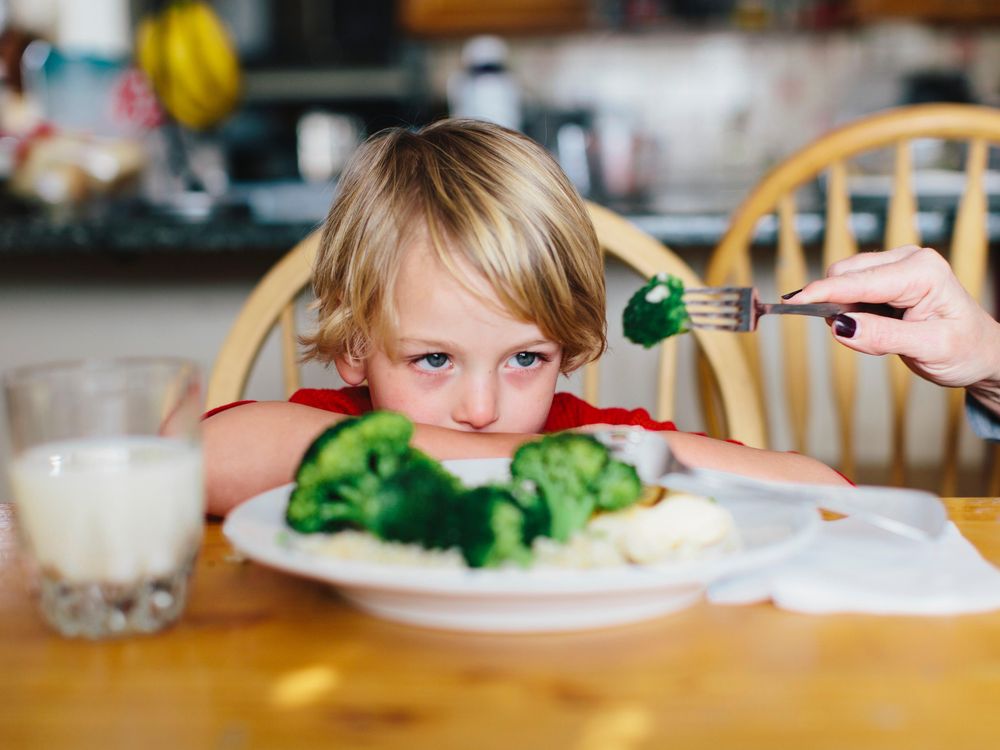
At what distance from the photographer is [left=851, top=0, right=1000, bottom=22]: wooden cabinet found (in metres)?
3.30

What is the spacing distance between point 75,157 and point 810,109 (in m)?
2.58

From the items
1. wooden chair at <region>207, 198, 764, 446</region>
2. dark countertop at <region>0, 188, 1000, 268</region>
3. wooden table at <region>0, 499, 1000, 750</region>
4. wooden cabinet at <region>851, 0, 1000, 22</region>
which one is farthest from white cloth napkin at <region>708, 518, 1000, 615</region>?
wooden cabinet at <region>851, 0, 1000, 22</region>

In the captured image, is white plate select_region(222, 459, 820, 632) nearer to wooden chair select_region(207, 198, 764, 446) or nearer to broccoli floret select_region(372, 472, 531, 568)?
broccoli floret select_region(372, 472, 531, 568)

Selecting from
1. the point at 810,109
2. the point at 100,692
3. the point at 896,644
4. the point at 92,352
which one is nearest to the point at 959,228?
the point at 896,644

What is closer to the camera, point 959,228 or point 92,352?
point 959,228

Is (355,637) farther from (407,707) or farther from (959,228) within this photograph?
(959,228)

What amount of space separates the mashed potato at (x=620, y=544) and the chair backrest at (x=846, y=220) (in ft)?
2.44

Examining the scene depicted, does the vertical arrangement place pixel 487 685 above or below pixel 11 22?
below

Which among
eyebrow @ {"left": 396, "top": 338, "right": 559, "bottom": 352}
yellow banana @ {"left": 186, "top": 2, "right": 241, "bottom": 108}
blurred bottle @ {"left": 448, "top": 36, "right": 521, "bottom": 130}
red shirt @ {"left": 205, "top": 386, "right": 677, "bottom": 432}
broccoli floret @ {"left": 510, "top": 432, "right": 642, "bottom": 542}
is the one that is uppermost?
yellow banana @ {"left": 186, "top": 2, "right": 241, "bottom": 108}

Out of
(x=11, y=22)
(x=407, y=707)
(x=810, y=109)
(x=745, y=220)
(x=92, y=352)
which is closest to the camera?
(x=407, y=707)

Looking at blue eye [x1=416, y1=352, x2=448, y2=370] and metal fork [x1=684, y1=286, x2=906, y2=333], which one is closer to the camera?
metal fork [x1=684, y1=286, x2=906, y2=333]

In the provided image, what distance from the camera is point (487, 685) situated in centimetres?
50

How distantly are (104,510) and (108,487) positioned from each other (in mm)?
11

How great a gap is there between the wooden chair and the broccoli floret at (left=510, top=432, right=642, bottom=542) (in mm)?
578
